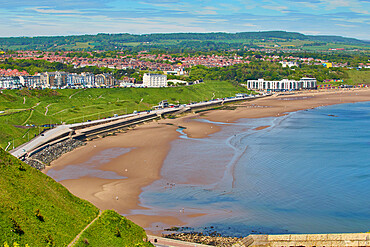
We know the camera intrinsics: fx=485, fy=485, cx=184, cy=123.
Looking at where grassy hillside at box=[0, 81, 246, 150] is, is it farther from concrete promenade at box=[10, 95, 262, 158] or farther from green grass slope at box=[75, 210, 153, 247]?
green grass slope at box=[75, 210, 153, 247]

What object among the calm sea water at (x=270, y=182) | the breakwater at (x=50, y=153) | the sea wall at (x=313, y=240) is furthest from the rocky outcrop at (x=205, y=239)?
the breakwater at (x=50, y=153)

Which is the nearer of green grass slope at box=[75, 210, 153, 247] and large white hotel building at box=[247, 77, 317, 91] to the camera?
green grass slope at box=[75, 210, 153, 247]

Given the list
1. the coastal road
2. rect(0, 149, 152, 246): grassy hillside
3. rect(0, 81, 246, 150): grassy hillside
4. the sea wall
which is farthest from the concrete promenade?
the sea wall

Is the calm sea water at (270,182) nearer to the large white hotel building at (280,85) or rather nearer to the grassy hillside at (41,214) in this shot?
the grassy hillside at (41,214)

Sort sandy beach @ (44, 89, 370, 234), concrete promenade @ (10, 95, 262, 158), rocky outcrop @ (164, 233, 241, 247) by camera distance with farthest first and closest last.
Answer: concrete promenade @ (10, 95, 262, 158), sandy beach @ (44, 89, 370, 234), rocky outcrop @ (164, 233, 241, 247)

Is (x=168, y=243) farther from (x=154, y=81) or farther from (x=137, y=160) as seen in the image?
(x=154, y=81)

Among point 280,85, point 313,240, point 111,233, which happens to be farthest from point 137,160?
point 280,85
